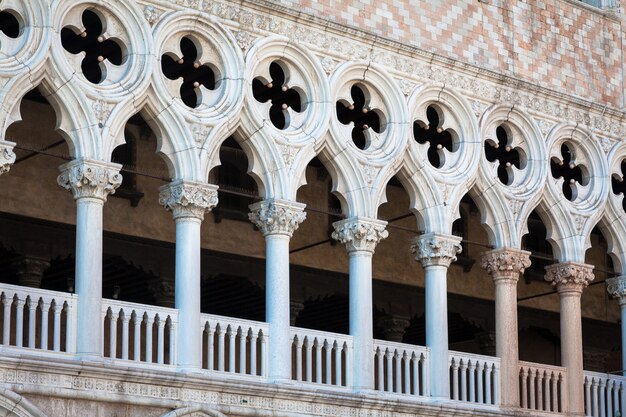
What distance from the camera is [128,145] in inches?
796

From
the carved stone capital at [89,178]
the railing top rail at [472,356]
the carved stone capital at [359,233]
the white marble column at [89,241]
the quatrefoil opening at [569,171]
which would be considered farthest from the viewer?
the quatrefoil opening at [569,171]

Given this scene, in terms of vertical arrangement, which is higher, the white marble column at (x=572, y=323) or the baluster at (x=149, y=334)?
the white marble column at (x=572, y=323)

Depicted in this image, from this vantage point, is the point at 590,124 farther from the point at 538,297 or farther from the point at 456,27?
the point at 538,297

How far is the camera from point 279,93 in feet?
60.8

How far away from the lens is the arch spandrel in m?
20.2

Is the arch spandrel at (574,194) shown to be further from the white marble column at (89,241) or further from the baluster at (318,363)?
the white marble column at (89,241)

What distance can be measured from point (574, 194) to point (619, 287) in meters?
1.31

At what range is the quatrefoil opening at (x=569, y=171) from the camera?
67.4 ft

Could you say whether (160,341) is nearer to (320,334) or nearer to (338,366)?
(320,334)

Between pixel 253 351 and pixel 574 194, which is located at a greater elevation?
pixel 574 194

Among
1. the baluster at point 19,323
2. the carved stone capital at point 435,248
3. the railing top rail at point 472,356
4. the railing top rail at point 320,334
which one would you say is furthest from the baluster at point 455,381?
the baluster at point 19,323

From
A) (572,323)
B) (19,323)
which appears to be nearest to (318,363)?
(19,323)

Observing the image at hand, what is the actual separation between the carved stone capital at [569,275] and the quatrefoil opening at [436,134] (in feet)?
6.31

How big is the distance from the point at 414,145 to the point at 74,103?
441cm
